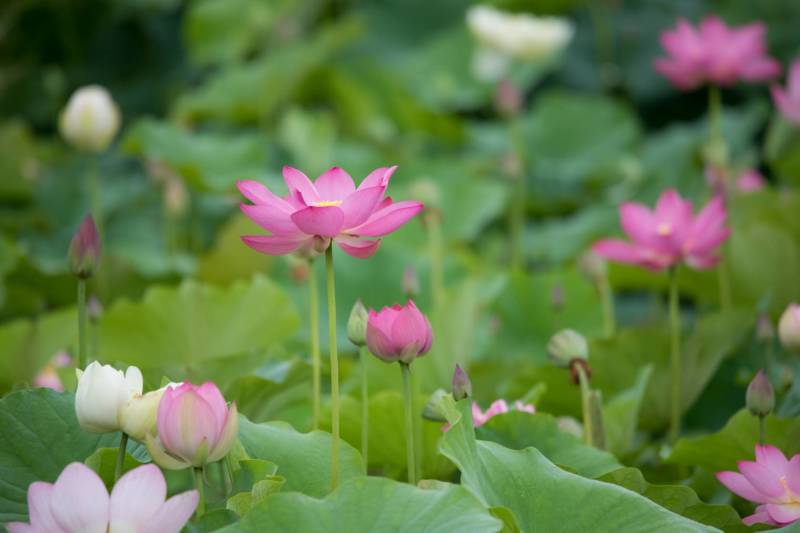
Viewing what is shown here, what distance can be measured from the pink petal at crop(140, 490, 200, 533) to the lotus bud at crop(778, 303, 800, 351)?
0.59 metres

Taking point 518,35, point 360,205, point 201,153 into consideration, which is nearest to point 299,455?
point 360,205

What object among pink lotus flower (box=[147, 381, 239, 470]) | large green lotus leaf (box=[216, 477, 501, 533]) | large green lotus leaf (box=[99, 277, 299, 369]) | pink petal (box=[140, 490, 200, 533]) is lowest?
large green lotus leaf (box=[99, 277, 299, 369])

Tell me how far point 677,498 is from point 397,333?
23 centimetres

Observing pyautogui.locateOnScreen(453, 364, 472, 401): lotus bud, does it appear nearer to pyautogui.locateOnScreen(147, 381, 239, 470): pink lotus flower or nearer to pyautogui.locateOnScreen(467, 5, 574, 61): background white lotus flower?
pyautogui.locateOnScreen(147, 381, 239, 470): pink lotus flower

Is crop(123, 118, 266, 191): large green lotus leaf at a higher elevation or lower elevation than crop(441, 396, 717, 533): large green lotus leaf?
higher

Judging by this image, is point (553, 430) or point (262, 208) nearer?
point (262, 208)

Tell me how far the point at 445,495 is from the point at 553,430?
9.8 inches

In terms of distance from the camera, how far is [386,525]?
66cm

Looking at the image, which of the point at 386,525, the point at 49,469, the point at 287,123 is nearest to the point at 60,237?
the point at 287,123

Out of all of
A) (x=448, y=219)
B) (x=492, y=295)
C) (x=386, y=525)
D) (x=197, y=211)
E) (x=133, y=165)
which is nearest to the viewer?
(x=386, y=525)

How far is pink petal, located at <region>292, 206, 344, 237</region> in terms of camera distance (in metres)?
0.70

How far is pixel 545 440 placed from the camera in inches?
35.3

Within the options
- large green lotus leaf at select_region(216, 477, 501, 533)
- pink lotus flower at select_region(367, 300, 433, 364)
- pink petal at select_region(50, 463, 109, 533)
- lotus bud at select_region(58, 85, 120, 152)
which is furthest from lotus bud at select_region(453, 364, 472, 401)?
lotus bud at select_region(58, 85, 120, 152)

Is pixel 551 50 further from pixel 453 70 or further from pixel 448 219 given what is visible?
pixel 453 70
